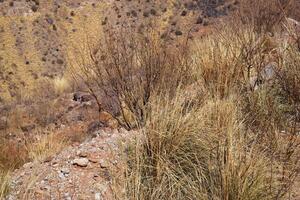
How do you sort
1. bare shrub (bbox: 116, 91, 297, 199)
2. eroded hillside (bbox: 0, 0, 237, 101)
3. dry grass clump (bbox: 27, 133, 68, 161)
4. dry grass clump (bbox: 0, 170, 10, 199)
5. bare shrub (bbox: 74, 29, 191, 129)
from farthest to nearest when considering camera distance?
eroded hillside (bbox: 0, 0, 237, 101) → dry grass clump (bbox: 27, 133, 68, 161) → bare shrub (bbox: 74, 29, 191, 129) → dry grass clump (bbox: 0, 170, 10, 199) → bare shrub (bbox: 116, 91, 297, 199)

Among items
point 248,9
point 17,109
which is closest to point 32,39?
point 17,109

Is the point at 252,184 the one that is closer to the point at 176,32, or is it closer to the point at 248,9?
the point at 248,9

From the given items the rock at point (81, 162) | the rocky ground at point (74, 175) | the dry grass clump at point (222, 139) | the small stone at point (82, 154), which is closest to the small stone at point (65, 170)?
the rocky ground at point (74, 175)

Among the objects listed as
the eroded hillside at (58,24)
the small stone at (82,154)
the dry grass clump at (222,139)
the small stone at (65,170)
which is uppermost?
the dry grass clump at (222,139)

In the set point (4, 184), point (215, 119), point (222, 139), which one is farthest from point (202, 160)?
point (4, 184)

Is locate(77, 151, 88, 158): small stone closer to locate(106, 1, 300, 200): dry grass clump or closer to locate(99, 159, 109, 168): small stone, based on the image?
locate(99, 159, 109, 168): small stone

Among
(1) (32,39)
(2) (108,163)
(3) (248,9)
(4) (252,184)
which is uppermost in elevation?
(3) (248,9)

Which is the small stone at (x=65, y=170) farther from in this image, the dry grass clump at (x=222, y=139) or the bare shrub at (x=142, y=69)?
the bare shrub at (x=142, y=69)

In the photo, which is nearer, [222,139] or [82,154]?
[222,139]

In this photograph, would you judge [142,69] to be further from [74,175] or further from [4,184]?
[4,184]

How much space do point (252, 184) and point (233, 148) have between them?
31 centimetres

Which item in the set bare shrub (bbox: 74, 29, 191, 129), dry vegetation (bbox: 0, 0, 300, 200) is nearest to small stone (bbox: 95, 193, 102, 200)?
dry vegetation (bbox: 0, 0, 300, 200)

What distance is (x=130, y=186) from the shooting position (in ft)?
10.4

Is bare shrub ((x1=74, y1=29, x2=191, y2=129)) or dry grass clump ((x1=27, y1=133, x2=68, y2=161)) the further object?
dry grass clump ((x1=27, y1=133, x2=68, y2=161))
